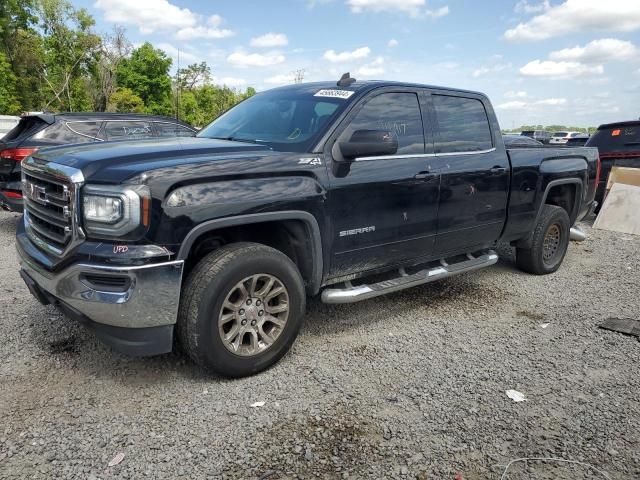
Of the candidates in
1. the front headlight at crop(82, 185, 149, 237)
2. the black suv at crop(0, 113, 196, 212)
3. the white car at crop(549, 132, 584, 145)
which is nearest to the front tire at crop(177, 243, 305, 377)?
the front headlight at crop(82, 185, 149, 237)

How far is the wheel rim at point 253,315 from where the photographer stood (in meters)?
3.11

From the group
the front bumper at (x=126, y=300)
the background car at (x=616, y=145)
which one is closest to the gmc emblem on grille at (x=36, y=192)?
the front bumper at (x=126, y=300)

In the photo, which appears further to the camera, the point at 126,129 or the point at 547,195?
the point at 126,129

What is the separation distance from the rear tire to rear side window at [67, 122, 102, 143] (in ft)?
20.4

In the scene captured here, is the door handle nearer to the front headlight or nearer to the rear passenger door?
the rear passenger door

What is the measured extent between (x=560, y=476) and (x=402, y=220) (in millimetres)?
2081

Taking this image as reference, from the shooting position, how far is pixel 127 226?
2.71 m

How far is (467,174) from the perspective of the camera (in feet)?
14.6

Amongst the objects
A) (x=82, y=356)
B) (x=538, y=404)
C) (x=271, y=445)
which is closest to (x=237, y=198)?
(x=271, y=445)

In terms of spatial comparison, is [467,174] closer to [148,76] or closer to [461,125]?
[461,125]

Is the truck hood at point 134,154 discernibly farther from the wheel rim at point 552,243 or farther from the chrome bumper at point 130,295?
the wheel rim at point 552,243

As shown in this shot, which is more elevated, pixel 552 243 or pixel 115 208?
pixel 115 208

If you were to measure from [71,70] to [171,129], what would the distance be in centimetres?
4271

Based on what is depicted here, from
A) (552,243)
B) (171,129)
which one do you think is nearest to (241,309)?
(552,243)
